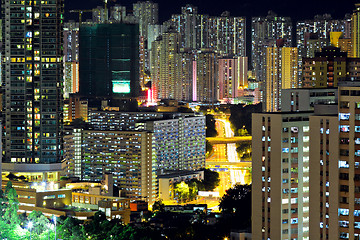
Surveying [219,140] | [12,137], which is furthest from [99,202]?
[219,140]

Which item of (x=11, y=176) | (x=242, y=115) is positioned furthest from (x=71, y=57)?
(x=11, y=176)

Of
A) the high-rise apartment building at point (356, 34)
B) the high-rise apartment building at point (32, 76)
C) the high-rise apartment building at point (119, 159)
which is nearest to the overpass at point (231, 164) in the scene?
the high-rise apartment building at point (356, 34)

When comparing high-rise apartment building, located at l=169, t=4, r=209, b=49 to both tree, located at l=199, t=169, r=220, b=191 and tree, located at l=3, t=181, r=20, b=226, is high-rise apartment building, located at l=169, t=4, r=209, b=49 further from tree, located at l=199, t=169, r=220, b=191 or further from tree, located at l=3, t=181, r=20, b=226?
tree, located at l=3, t=181, r=20, b=226

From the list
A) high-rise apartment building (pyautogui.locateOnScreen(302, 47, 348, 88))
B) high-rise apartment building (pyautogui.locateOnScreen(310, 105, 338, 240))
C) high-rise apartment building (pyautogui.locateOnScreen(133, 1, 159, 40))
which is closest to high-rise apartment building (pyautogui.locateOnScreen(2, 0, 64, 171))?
high-rise apartment building (pyautogui.locateOnScreen(302, 47, 348, 88))

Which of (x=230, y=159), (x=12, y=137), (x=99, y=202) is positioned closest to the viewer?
(x=99, y=202)

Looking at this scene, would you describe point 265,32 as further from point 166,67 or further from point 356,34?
point 356,34

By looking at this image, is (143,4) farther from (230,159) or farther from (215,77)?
(230,159)
